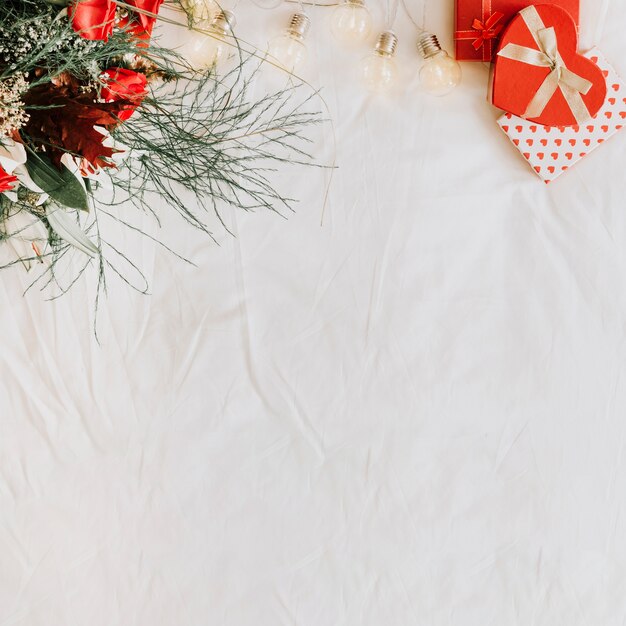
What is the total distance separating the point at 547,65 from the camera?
749 mm

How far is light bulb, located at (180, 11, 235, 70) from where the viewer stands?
78 centimetres

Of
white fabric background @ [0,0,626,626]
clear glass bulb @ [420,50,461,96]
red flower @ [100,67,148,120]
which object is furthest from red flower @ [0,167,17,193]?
clear glass bulb @ [420,50,461,96]

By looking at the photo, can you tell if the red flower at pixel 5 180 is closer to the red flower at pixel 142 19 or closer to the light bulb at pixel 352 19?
the red flower at pixel 142 19

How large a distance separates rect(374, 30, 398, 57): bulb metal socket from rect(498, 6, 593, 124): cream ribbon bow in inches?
5.3

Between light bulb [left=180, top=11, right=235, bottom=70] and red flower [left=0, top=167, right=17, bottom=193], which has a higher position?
light bulb [left=180, top=11, right=235, bottom=70]

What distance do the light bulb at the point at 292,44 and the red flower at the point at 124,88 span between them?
241 mm

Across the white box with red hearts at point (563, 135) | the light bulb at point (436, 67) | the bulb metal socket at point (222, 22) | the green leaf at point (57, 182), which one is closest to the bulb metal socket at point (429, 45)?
→ the light bulb at point (436, 67)

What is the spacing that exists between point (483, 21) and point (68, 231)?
1.87 ft

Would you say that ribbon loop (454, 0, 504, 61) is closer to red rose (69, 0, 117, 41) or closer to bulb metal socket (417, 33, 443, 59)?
bulb metal socket (417, 33, 443, 59)

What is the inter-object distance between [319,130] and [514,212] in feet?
0.93

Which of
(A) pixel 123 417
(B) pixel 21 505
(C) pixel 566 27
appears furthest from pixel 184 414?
(C) pixel 566 27

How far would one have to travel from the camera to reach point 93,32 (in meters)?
0.52

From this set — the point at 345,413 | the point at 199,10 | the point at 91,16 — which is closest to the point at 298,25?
the point at 199,10

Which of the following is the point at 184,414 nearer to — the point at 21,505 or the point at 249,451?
the point at 249,451
